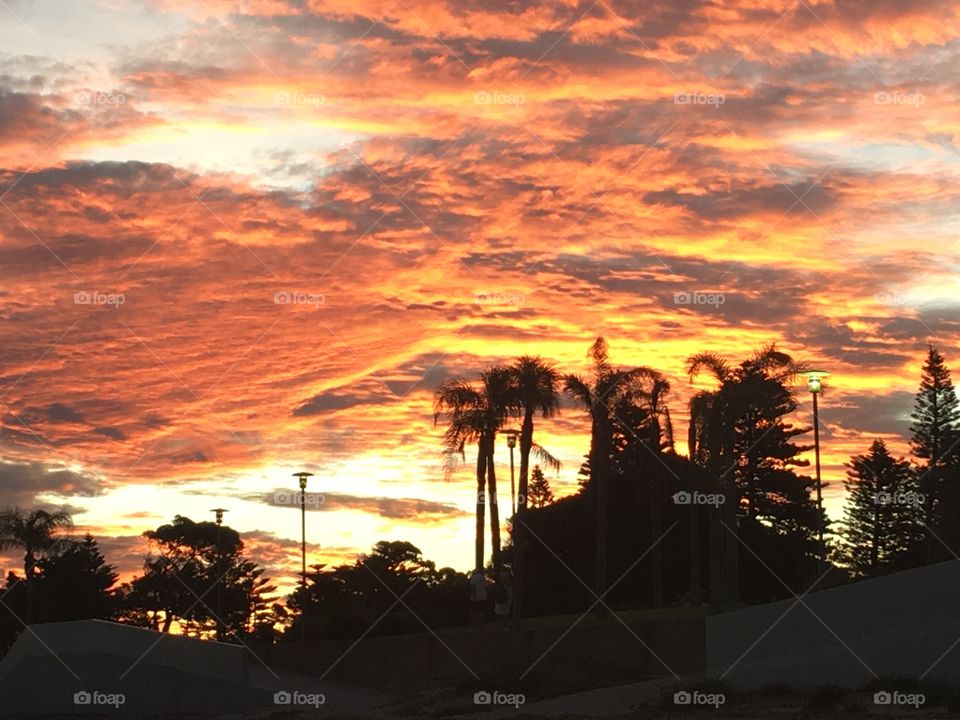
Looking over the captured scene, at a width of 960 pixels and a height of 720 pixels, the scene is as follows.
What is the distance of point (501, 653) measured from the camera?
118 feet

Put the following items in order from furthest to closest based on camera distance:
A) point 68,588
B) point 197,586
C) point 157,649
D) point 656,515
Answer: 1. point 197,586
2. point 68,588
3. point 656,515
4. point 157,649

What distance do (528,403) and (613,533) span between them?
2168 centimetres

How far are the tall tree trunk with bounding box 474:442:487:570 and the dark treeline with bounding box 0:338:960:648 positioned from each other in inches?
2.7

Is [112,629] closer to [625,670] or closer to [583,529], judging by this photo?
[625,670]

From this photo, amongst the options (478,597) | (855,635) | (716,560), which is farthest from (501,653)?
(855,635)

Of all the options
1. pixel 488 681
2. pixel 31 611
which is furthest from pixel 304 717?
pixel 31 611

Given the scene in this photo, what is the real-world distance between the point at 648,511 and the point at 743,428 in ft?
67.2

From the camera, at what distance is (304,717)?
1268 inches

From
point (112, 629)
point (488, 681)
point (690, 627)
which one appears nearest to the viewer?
point (690, 627)

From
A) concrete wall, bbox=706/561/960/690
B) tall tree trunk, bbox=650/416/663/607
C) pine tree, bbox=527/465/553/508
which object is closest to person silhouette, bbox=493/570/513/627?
tall tree trunk, bbox=650/416/663/607

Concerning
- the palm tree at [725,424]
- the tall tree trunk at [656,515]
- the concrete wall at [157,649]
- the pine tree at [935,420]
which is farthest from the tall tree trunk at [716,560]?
the pine tree at [935,420]

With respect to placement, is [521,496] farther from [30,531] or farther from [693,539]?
[30,531]

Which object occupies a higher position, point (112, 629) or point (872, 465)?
point (872, 465)

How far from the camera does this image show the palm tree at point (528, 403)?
42688 millimetres
